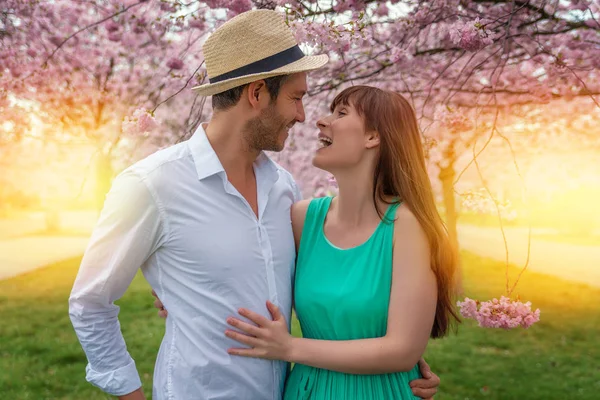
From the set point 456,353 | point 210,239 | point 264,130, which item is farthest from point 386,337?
point 456,353

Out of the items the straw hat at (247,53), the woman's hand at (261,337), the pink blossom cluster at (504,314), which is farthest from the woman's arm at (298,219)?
the pink blossom cluster at (504,314)

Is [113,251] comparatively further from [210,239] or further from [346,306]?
[346,306]

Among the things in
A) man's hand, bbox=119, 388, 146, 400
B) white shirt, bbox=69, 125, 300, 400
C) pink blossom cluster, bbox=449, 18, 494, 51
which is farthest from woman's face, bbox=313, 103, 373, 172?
pink blossom cluster, bbox=449, 18, 494, 51

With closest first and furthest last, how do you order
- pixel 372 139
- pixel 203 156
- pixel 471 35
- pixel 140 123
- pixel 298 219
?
pixel 203 156 → pixel 372 139 → pixel 298 219 → pixel 471 35 → pixel 140 123

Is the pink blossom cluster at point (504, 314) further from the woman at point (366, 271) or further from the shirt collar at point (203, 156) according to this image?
the shirt collar at point (203, 156)

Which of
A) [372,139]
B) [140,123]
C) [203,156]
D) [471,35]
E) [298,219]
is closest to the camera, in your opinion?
[203,156]

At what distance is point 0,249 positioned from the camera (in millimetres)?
18094

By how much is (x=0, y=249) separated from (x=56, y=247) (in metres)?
1.61

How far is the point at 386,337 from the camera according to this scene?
2.00 meters

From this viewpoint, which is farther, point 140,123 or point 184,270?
point 140,123

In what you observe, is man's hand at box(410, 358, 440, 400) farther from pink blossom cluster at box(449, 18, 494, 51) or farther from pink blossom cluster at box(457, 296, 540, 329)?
pink blossom cluster at box(449, 18, 494, 51)

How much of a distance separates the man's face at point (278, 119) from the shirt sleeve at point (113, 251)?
17.2 inches

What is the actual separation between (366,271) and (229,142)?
0.66 metres

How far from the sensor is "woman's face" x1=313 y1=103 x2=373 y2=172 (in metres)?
2.19
